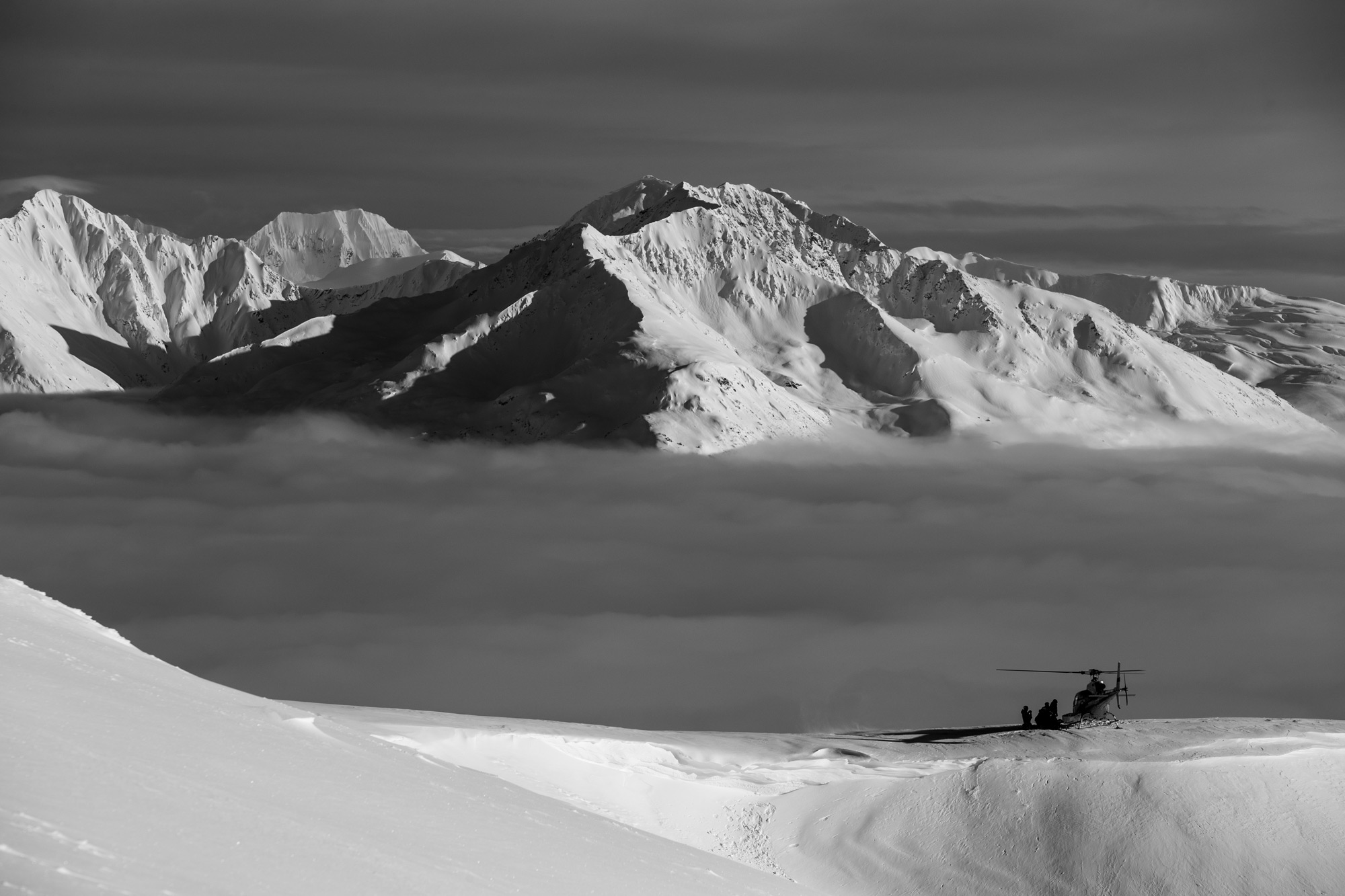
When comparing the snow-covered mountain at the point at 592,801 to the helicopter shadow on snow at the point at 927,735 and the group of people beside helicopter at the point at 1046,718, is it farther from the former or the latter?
the group of people beside helicopter at the point at 1046,718

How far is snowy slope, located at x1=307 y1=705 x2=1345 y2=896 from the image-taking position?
66.7 meters

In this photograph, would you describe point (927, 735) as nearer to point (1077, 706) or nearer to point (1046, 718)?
point (1046, 718)

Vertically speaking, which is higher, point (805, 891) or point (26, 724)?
point (26, 724)

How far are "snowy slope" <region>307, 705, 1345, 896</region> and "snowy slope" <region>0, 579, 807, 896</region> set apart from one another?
71.9ft

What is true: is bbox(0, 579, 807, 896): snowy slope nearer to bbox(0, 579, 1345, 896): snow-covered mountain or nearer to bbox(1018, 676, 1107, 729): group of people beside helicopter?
bbox(0, 579, 1345, 896): snow-covered mountain

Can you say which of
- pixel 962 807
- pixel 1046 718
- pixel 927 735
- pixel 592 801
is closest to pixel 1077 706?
pixel 1046 718

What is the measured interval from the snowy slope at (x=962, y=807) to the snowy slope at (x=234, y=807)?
21914 mm

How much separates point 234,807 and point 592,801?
1548 inches

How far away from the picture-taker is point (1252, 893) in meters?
66.2

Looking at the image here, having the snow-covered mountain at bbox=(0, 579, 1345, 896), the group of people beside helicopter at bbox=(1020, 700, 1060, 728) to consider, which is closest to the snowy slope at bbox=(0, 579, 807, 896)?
the snow-covered mountain at bbox=(0, 579, 1345, 896)

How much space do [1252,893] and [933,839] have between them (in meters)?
14.9

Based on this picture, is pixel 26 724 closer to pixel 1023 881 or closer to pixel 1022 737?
pixel 1023 881

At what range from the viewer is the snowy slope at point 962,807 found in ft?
219

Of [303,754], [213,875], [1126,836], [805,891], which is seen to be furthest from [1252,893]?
[213,875]
